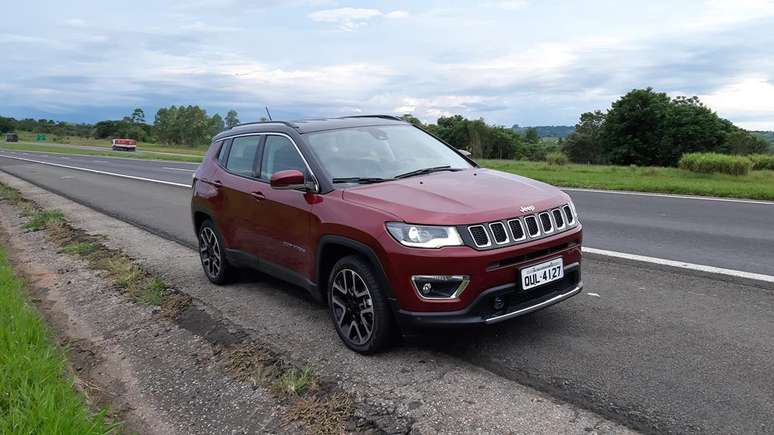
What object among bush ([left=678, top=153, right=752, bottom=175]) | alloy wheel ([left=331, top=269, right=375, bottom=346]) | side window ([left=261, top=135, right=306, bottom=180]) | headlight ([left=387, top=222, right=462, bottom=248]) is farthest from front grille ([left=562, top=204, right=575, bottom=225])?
bush ([left=678, top=153, right=752, bottom=175])

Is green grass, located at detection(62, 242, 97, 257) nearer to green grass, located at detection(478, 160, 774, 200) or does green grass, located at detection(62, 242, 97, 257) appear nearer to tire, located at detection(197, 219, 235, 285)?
tire, located at detection(197, 219, 235, 285)

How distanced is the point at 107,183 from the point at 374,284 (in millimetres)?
20012

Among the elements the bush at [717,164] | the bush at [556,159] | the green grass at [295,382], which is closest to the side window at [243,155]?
the green grass at [295,382]

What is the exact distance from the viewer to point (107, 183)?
21641mm

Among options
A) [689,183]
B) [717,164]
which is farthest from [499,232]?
[717,164]

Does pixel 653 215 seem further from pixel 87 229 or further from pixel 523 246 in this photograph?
pixel 87 229

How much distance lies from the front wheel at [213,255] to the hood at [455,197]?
2431 millimetres

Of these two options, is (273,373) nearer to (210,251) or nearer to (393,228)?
(393,228)

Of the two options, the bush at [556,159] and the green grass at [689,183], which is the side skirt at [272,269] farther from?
the bush at [556,159]

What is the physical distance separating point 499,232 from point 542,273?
1.58ft

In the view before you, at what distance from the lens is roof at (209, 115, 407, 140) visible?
5.40 metres

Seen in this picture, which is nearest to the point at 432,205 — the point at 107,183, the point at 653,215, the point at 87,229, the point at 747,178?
the point at 653,215

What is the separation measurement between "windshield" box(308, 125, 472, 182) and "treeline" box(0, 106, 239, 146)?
5239 cm

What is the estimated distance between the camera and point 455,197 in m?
4.27
